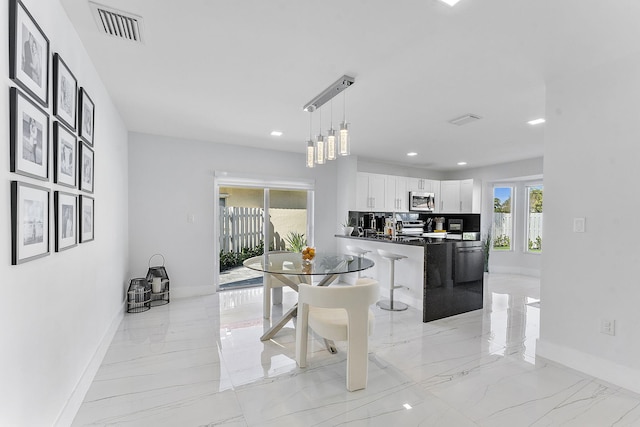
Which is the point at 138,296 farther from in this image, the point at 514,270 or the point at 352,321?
the point at 514,270

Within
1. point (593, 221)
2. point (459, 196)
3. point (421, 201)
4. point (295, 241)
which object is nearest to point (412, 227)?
point (421, 201)

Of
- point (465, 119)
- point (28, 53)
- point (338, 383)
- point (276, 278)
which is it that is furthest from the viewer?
point (276, 278)

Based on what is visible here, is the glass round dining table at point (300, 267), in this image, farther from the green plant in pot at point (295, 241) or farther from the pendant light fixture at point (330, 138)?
the green plant in pot at point (295, 241)

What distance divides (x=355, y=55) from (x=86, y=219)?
230 cm

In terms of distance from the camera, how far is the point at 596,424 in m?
1.82

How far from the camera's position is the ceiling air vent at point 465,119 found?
3430 mm

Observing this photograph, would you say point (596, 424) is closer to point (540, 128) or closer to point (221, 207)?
point (540, 128)

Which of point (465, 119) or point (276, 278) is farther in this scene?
point (276, 278)

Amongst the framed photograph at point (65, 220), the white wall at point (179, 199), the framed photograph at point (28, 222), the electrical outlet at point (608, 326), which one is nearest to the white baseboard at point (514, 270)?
the electrical outlet at point (608, 326)

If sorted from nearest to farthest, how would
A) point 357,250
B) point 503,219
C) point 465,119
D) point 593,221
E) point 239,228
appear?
point 593,221
point 465,119
point 357,250
point 239,228
point 503,219

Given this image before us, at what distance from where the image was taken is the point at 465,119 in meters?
3.53

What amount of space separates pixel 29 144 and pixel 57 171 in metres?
0.36

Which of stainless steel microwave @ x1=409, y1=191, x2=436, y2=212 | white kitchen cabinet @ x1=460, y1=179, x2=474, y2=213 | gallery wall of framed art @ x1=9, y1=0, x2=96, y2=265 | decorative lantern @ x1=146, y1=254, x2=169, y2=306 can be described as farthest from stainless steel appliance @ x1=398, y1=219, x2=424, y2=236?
gallery wall of framed art @ x1=9, y1=0, x2=96, y2=265

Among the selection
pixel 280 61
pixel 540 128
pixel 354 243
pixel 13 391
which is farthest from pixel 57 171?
pixel 540 128
